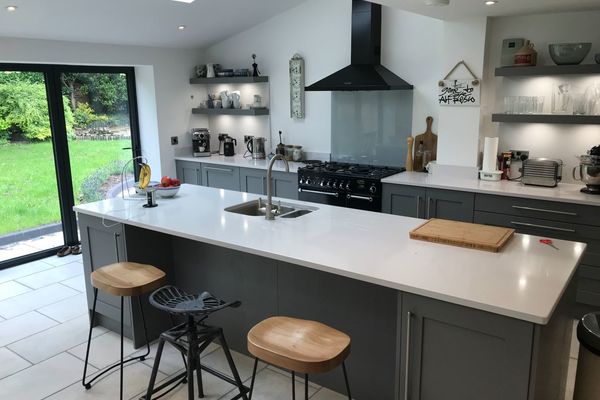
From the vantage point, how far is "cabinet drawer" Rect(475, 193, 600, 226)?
358 cm

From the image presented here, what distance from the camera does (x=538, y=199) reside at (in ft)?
12.3

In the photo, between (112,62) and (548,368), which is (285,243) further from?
(112,62)

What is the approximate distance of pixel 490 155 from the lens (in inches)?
168

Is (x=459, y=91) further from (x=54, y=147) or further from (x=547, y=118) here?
(x=54, y=147)

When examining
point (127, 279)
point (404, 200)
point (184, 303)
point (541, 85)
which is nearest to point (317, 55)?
point (404, 200)

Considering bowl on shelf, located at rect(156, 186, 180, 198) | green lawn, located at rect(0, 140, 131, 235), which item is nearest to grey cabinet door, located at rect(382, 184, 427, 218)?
bowl on shelf, located at rect(156, 186, 180, 198)

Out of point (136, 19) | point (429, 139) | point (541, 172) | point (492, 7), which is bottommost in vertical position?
point (541, 172)

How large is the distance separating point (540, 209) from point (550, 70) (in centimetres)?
112

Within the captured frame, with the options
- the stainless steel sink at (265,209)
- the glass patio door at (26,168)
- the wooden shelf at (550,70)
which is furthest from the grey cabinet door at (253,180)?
the wooden shelf at (550,70)

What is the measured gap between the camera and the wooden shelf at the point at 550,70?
12.3ft

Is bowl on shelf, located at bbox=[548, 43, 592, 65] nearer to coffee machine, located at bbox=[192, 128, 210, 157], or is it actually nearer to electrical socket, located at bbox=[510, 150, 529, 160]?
electrical socket, located at bbox=[510, 150, 529, 160]

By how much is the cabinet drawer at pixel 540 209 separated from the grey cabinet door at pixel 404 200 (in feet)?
1.63

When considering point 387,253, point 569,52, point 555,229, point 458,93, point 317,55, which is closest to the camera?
point 387,253

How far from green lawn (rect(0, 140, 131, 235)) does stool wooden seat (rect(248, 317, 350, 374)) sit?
13.1 feet
